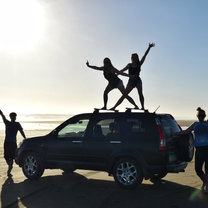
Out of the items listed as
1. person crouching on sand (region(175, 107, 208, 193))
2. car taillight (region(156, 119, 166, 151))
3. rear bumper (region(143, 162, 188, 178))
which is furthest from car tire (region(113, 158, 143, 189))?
person crouching on sand (region(175, 107, 208, 193))

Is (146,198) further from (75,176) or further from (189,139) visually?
(75,176)

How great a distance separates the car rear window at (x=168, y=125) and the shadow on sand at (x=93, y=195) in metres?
1.28

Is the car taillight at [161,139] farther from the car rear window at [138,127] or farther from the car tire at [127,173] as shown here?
the car tire at [127,173]

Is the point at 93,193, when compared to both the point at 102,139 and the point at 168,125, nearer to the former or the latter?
the point at 102,139

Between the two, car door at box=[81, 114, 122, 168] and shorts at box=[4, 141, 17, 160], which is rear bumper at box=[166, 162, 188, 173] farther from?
shorts at box=[4, 141, 17, 160]

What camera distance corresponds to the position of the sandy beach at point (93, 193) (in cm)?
651

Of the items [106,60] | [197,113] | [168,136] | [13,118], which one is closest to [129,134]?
[168,136]

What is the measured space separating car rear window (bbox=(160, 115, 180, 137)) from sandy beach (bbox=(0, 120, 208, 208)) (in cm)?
128

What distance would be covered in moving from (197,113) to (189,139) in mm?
710

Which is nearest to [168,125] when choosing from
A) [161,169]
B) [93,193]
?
[161,169]

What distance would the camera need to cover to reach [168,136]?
26.2 ft

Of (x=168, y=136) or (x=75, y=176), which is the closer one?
(x=168, y=136)

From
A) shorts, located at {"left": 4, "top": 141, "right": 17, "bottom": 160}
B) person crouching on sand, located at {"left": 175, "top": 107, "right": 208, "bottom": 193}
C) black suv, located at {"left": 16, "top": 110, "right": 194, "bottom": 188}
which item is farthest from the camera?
shorts, located at {"left": 4, "top": 141, "right": 17, "bottom": 160}

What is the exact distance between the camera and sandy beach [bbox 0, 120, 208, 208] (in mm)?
6508
